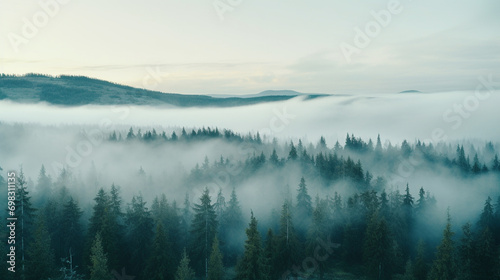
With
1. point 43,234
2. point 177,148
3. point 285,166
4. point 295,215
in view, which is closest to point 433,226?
point 295,215

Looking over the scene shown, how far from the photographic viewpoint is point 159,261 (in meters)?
52.6

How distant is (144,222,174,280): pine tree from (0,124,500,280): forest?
0.45 ft

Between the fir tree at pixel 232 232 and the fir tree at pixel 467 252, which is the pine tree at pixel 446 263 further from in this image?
the fir tree at pixel 232 232

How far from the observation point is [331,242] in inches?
2886

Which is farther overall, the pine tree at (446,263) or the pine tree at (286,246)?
the pine tree at (286,246)

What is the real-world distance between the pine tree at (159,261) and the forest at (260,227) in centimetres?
14

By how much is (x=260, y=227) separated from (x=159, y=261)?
109 feet

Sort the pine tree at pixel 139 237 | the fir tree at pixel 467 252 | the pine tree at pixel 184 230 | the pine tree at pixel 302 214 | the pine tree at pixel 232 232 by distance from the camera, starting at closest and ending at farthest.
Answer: the fir tree at pixel 467 252 → the pine tree at pixel 139 237 → the pine tree at pixel 184 230 → the pine tree at pixel 232 232 → the pine tree at pixel 302 214

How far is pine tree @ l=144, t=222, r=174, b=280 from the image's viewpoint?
171 feet

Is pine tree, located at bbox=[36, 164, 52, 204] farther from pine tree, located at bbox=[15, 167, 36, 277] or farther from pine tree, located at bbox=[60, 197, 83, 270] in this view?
pine tree, located at bbox=[15, 167, 36, 277]

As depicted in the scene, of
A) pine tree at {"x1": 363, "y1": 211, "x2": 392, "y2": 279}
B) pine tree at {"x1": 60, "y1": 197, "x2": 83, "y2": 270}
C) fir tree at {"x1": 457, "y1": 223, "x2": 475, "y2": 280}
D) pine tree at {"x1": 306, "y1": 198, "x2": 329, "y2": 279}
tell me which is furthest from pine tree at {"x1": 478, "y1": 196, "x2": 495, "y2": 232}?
pine tree at {"x1": 60, "y1": 197, "x2": 83, "y2": 270}

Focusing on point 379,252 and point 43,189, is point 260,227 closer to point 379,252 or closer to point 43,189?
point 379,252

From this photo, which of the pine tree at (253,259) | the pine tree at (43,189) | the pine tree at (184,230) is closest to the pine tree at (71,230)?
the pine tree at (184,230)

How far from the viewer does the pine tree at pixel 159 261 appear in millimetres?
52250
